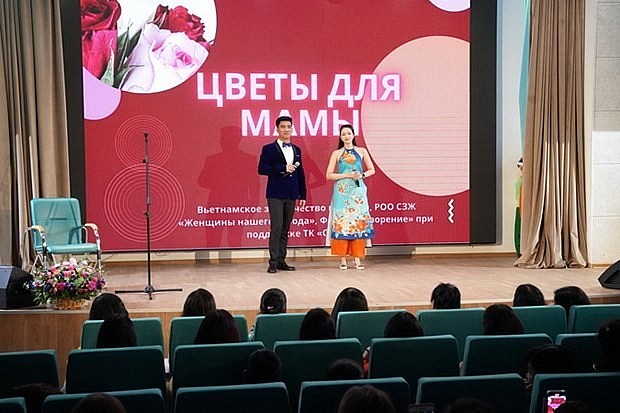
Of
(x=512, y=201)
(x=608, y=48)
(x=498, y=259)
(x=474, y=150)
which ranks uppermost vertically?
(x=608, y=48)

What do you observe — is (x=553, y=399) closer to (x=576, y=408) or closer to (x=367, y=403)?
(x=576, y=408)

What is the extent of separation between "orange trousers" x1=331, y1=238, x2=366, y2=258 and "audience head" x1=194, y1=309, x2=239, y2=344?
4.62m

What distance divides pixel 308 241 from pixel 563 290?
450cm

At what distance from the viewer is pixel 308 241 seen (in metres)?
9.30

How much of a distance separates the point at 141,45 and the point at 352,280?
3303mm

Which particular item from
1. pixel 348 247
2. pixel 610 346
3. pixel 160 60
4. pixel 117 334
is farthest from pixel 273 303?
pixel 160 60

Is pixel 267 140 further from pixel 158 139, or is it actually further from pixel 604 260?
pixel 604 260

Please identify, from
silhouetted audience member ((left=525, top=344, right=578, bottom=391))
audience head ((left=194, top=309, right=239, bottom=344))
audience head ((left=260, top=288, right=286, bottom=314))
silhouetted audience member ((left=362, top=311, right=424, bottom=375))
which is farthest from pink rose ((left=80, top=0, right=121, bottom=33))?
silhouetted audience member ((left=525, top=344, right=578, bottom=391))

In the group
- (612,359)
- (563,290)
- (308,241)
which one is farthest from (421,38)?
Answer: (612,359)

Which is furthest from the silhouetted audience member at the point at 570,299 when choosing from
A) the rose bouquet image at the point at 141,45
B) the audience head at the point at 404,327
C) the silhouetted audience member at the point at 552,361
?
the rose bouquet image at the point at 141,45

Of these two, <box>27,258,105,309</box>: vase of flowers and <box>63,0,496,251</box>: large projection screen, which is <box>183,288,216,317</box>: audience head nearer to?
<box>27,258,105,309</box>: vase of flowers

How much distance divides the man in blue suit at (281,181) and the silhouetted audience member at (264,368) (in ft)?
16.6

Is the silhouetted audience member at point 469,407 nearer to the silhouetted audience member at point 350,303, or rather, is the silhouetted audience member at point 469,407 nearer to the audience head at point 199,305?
the silhouetted audience member at point 350,303

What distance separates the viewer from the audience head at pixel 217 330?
3871mm
